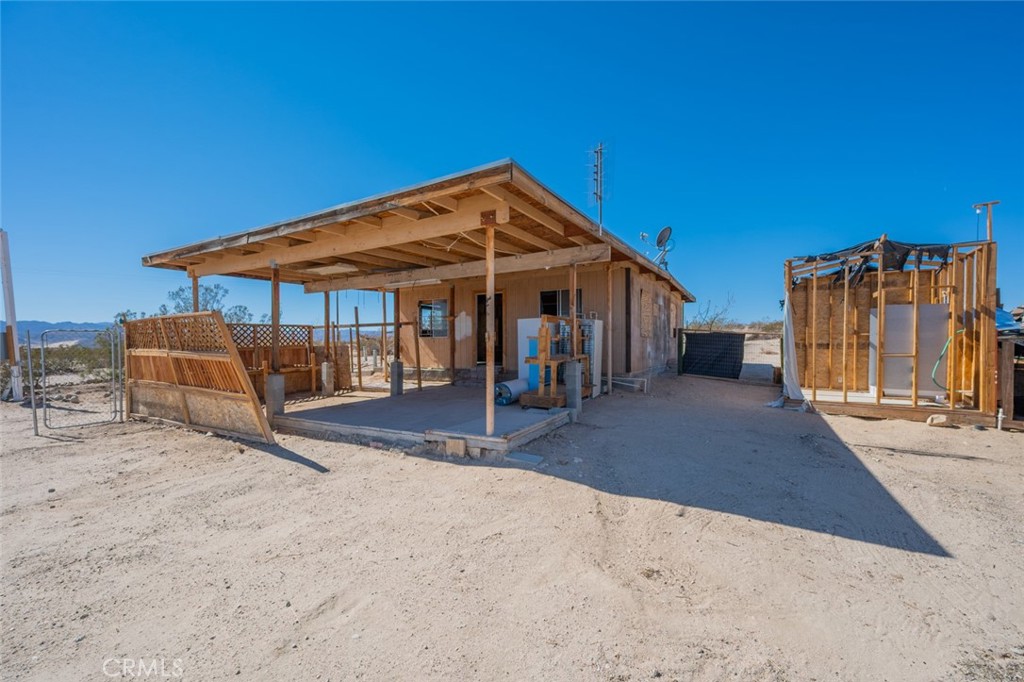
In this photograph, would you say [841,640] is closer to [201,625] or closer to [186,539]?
[201,625]

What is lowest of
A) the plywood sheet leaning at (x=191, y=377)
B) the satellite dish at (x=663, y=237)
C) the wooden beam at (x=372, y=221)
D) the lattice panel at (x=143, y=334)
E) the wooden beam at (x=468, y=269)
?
the plywood sheet leaning at (x=191, y=377)

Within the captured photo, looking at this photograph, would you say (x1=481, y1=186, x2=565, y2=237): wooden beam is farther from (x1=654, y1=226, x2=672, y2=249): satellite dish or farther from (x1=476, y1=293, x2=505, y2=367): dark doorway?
(x1=654, y1=226, x2=672, y2=249): satellite dish

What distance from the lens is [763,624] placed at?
1957mm

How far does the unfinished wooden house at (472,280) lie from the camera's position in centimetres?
474

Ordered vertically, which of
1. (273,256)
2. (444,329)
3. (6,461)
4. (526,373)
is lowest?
(6,461)

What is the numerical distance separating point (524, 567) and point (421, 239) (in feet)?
13.3

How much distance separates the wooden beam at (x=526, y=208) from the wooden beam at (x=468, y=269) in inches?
27.6

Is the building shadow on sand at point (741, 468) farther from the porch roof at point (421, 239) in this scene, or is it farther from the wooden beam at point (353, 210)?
the wooden beam at point (353, 210)

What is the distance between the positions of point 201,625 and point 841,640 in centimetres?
308

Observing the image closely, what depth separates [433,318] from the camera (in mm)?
11570

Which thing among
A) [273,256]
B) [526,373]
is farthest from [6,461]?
[526,373]

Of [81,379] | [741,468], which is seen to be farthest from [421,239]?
[81,379]

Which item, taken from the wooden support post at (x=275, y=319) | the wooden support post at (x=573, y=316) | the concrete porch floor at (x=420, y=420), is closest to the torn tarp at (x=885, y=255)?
the wooden support post at (x=573, y=316)

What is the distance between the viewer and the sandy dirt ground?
5.88 feet
